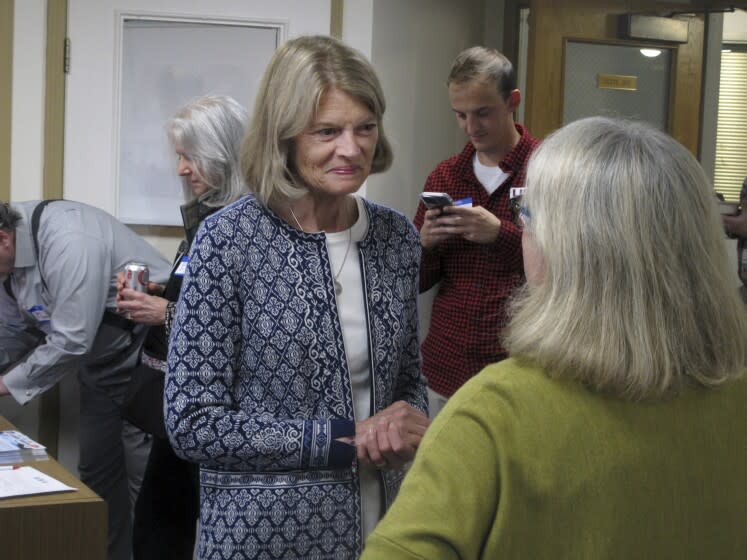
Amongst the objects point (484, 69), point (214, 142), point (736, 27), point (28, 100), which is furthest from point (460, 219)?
point (736, 27)

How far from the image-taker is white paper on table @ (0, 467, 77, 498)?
7.73 ft

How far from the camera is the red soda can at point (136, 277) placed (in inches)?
123

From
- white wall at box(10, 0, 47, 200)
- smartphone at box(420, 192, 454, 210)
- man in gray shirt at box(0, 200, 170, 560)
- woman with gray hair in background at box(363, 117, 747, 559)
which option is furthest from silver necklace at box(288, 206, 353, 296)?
white wall at box(10, 0, 47, 200)

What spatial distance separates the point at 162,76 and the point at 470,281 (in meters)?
1.88

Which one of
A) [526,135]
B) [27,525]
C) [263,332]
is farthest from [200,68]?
[263,332]

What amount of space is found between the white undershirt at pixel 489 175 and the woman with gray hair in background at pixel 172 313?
0.71 metres

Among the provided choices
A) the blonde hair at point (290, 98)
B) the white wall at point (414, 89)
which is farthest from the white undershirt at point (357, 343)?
the white wall at point (414, 89)

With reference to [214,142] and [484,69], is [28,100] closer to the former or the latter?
[214,142]

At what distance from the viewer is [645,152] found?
3.79 ft

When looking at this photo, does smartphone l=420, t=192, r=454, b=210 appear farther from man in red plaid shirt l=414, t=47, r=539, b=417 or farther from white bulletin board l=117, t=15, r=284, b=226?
white bulletin board l=117, t=15, r=284, b=226

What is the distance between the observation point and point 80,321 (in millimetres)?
3527

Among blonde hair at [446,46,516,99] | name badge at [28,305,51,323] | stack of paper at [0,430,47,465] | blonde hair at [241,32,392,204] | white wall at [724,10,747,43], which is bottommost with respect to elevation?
stack of paper at [0,430,47,465]

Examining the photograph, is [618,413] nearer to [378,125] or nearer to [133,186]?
[378,125]

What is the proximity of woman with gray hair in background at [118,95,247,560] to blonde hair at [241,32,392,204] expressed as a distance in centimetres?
99
